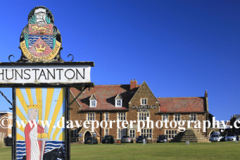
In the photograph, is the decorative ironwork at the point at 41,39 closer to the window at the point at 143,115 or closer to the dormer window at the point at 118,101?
the window at the point at 143,115

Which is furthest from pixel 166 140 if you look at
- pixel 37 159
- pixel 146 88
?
pixel 37 159

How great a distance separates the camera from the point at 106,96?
62344 millimetres

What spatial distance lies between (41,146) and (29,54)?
328 cm

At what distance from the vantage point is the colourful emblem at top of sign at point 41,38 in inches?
488

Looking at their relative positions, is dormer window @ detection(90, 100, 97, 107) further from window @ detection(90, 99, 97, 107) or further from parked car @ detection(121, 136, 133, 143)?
parked car @ detection(121, 136, 133, 143)

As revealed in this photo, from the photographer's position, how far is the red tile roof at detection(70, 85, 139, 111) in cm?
6009

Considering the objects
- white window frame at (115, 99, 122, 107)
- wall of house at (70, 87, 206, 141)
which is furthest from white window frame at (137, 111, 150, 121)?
white window frame at (115, 99, 122, 107)

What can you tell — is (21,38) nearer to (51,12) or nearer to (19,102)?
(51,12)

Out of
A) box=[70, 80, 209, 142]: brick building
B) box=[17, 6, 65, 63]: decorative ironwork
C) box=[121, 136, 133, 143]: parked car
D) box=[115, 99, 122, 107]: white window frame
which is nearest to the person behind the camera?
box=[17, 6, 65, 63]: decorative ironwork

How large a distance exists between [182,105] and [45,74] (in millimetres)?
49302

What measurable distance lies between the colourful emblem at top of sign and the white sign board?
367 millimetres

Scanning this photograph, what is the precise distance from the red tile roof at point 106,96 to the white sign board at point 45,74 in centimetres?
4738

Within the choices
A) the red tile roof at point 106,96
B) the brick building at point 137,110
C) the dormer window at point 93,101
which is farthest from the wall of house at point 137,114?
the dormer window at point 93,101

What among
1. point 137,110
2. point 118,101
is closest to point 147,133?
point 137,110
